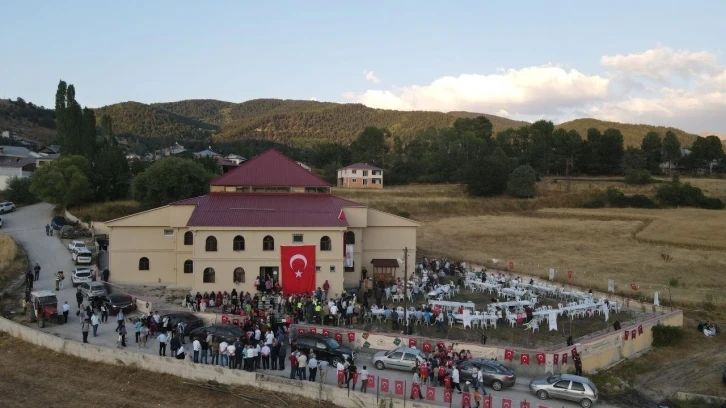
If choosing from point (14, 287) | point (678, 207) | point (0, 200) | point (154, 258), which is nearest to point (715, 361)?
point (154, 258)

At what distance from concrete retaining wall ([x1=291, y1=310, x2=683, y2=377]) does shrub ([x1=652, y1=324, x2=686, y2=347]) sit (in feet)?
4.63

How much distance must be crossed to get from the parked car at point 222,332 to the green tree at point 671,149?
370 feet

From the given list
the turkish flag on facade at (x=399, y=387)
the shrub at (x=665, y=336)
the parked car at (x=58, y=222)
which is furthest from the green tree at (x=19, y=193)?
the shrub at (x=665, y=336)

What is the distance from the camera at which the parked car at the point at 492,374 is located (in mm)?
22141

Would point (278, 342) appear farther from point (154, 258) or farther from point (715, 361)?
point (715, 361)

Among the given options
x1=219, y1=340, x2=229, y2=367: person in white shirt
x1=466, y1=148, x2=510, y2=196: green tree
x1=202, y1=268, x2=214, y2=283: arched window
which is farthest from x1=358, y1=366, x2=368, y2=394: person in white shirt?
x1=466, y1=148, x2=510, y2=196: green tree

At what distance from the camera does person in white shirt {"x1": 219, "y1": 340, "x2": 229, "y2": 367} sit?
23.2 metres

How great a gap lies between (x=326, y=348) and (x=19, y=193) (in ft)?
215

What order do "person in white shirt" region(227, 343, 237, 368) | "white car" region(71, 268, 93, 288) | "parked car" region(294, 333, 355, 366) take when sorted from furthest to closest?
"white car" region(71, 268, 93, 288) < "parked car" region(294, 333, 355, 366) < "person in white shirt" region(227, 343, 237, 368)

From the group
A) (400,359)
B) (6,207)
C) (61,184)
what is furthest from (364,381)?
(6,207)

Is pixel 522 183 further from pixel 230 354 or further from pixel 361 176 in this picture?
pixel 230 354

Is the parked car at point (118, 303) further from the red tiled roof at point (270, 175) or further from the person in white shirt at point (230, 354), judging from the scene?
the red tiled roof at point (270, 175)

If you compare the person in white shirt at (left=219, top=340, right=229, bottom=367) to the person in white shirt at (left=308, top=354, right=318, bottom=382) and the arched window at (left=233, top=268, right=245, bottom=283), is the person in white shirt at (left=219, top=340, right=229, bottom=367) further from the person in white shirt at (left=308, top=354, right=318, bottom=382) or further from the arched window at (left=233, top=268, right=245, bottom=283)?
the arched window at (left=233, top=268, right=245, bottom=283)

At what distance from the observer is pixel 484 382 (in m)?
22.5
